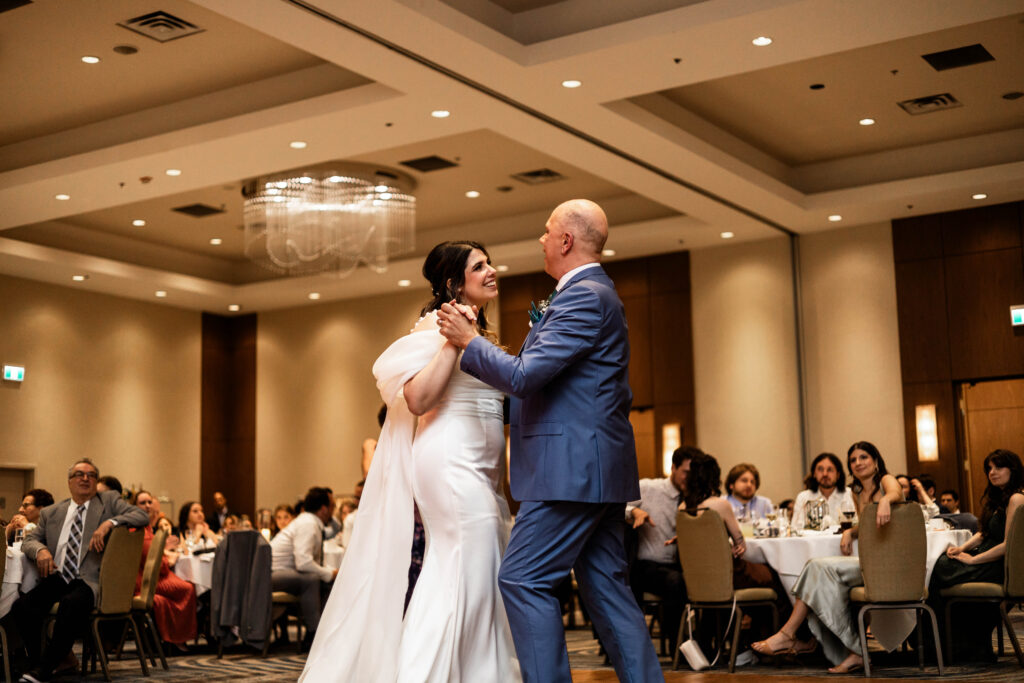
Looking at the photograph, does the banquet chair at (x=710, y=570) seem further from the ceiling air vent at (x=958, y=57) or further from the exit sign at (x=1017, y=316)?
the exit sign at (x=1017, y=316)

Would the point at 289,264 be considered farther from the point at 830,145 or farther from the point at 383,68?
the point at 830,145

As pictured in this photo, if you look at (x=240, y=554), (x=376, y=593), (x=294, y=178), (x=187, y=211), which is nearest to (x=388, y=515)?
(x=376, y=593)

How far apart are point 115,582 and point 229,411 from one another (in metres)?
9.96

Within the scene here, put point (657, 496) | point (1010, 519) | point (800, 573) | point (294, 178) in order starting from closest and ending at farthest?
1. point (1010, 519)
2. point (800, 573)
3. point (657, 496)
4. point (294, 178)

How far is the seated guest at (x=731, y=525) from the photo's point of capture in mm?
6551

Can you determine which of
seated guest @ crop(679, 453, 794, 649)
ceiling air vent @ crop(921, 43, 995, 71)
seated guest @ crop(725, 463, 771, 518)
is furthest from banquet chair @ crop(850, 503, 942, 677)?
ceiling air vent @ crop(921, 43, 995, 71)

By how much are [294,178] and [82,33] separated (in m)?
3.03

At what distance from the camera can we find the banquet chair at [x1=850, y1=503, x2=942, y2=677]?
18.7 ft

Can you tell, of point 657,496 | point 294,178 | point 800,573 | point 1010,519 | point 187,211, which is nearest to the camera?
point 1010,519

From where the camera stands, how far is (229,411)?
16.6 metres

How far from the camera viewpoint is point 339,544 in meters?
9.89

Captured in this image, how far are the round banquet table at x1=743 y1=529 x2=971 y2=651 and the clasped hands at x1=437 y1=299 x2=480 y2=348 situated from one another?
146 inches

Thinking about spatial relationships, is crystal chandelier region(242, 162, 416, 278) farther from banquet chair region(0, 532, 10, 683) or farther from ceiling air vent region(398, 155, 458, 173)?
banquet chair region(0, 532, 10, 683)

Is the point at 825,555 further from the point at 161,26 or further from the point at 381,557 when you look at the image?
the point at 161,26
